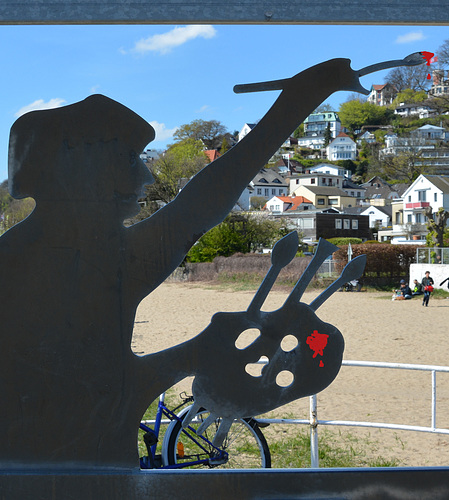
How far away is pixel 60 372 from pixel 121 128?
1048 mm

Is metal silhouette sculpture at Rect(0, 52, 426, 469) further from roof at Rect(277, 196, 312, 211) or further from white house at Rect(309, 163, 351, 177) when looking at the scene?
white house at Rect(309, 163, 351, 177)

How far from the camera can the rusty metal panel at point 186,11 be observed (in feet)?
8.29

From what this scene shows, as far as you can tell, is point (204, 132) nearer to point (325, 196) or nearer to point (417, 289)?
point (325, 196)

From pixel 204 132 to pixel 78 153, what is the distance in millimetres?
88163

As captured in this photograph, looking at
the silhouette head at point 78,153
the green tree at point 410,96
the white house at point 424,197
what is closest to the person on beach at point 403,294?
the silhouette head at point 78,153

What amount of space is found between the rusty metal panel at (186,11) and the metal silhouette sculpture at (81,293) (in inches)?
15.0

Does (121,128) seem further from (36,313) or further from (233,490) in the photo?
(233,490)

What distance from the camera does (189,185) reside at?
8.53 ft

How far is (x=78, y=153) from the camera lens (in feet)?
8.19

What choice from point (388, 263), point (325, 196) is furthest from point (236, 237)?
point (325, 196)

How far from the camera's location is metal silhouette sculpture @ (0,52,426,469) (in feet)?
8.02

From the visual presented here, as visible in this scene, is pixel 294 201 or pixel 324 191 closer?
pixel 294 201

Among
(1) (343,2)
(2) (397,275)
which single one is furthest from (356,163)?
(1) (343,2)

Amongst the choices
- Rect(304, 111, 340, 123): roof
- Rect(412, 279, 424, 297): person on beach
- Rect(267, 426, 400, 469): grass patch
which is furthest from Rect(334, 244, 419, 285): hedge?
Rect(304, 111, 340, 123): roof
